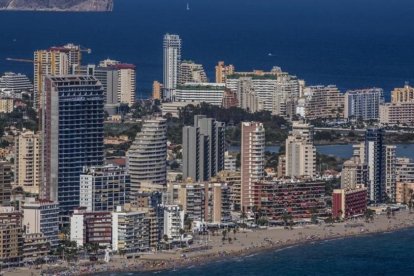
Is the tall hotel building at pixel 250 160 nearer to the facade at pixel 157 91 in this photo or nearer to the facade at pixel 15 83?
the facade at pixel 157 91

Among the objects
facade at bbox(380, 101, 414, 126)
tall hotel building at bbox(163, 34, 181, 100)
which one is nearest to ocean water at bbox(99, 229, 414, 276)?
facade at bbox(380, 101, 414, 126)

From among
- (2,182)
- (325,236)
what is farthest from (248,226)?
(2,182)

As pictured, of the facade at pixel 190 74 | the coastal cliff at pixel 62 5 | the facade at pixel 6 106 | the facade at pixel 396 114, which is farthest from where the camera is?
the coastal cliff at pixel 62 5

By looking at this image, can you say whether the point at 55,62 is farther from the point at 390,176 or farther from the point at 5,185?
the point at 5,185

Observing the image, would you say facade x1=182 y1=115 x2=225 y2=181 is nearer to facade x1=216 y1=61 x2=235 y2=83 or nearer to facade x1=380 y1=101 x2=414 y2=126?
facade x1=380 y1=101 x2=414 y2=126

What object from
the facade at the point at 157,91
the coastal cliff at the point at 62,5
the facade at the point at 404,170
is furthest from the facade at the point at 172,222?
the coastal cliff at the point at 62,5

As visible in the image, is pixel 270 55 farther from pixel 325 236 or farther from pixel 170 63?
pixel 325 236

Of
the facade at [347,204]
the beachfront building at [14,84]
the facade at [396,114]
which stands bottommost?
the facade at [347,204]
